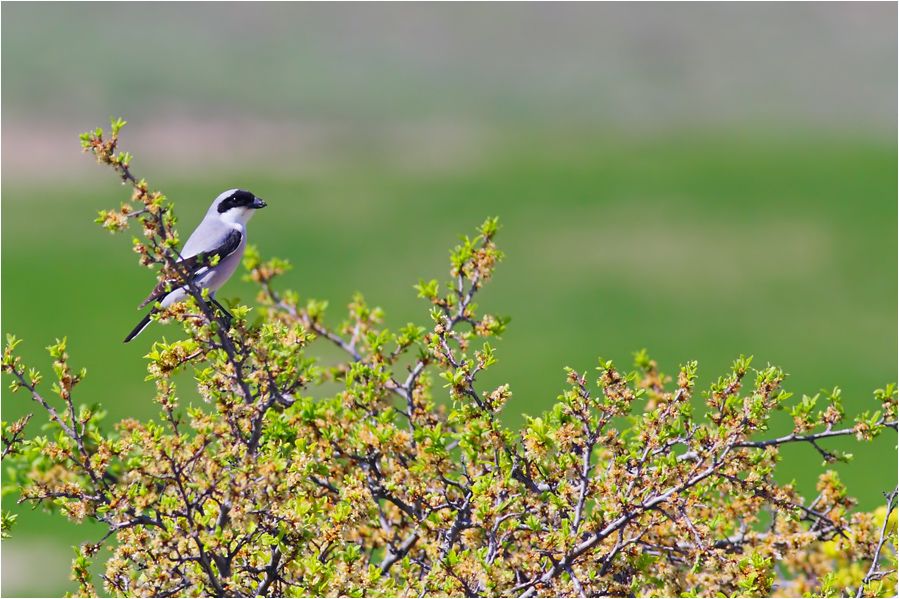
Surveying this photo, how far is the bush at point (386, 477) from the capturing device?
596cm

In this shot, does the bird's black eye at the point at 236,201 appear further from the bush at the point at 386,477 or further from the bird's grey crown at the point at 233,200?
the bush at the point at 386,477

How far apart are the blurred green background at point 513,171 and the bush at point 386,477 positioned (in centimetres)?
1854

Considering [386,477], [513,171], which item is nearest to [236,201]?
[386,477]

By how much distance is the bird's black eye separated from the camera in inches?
372

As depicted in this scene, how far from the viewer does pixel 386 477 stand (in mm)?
6625

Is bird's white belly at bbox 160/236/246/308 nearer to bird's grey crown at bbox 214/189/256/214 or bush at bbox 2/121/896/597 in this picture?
bird's grey crown at bbox 214/189/256/214

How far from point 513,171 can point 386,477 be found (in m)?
61.8

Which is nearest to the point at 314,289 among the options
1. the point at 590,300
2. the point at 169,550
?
the point at 590,300

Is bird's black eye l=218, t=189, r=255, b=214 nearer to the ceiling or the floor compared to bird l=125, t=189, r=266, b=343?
nearer to the ceiling

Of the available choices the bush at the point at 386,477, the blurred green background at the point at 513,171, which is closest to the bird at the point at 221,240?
the bush at the point at 386,477

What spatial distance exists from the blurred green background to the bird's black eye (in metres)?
16.6

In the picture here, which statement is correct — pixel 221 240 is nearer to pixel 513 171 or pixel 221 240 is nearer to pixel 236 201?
pixel 236 201

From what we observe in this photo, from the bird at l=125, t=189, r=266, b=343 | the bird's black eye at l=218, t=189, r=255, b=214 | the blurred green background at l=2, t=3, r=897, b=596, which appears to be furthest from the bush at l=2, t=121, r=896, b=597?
the blurred green background at l=2, t=3, r=897, b=596

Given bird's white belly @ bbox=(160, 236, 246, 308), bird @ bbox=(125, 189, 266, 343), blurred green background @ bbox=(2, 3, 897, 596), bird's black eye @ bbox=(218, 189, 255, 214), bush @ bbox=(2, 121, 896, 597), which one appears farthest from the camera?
blurred green background @ bbox=(2, 3, 897, 596)
